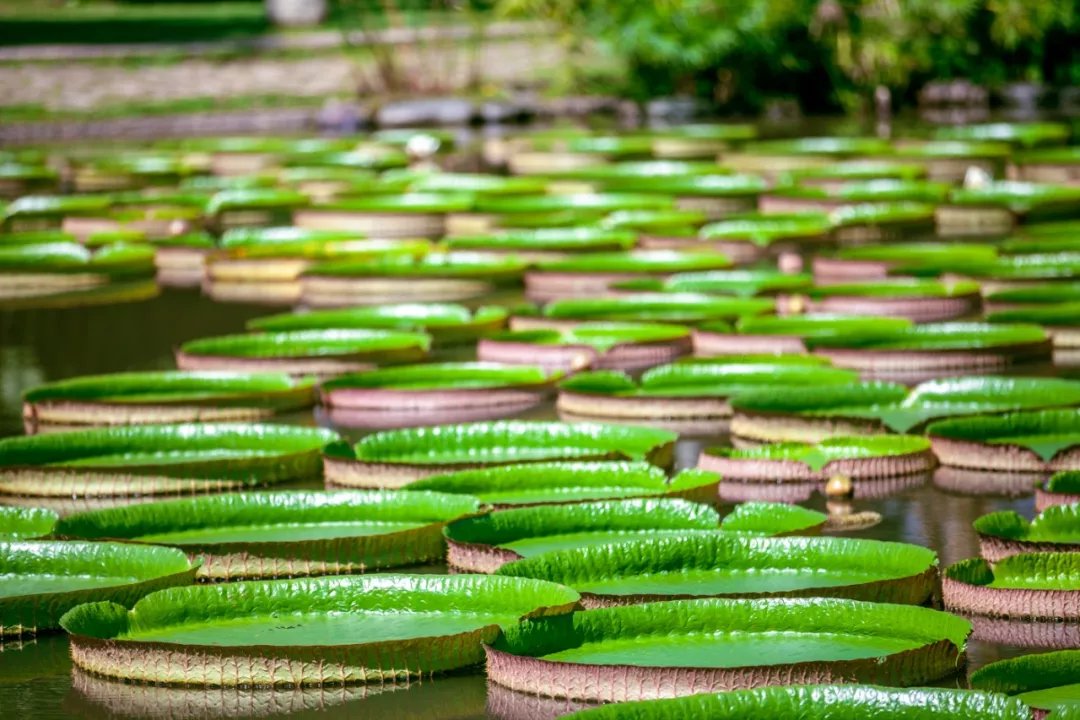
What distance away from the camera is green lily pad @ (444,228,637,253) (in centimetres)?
954

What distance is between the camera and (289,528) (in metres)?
4.46

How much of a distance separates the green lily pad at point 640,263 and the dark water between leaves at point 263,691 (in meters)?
1.94

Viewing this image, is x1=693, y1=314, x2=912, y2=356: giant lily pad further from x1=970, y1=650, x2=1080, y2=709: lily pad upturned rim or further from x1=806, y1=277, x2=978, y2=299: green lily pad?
x1=970, y1=650, x2=1080, y2=709: lily pad upturned rim

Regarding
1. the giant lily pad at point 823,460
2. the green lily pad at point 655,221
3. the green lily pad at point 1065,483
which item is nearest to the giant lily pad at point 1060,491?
the green lily pad at point 1065,483

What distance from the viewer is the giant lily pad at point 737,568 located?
373 centimetres

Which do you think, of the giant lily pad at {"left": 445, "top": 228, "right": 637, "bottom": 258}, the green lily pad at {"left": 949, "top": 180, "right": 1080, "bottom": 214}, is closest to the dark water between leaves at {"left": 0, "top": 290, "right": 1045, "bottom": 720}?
the giant lily pad at {"left": 445, "top": 228, "right": 637, "bottom": 258}

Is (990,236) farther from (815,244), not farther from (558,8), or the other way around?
(558,8)

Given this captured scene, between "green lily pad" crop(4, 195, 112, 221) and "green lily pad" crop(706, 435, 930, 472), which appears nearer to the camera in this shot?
"green lily pad" crop(706, 435, 930, 472)

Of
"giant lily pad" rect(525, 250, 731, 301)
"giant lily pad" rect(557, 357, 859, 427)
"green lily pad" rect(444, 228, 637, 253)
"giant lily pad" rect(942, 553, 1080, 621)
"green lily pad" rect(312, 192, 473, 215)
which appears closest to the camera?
"giant lily pad" rect(942, 553, 1080, 621)

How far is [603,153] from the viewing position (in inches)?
605

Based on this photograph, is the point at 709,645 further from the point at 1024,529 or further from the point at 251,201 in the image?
the point at 251,201

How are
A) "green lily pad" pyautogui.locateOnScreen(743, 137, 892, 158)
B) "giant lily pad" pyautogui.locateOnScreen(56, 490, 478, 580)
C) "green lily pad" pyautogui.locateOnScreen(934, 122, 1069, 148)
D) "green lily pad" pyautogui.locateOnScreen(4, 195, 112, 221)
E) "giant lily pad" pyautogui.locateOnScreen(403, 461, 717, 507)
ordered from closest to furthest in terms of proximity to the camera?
"giant lily pad" pyautogui.locateOnScreen(56, 490, 478, 580)
"giant lily pad" pyautogui.locateOnScreen(403, 461, 717, 507)
"green lily pad" pyautogui.locateOnScreen(4, 195, 112, 221)
"green lily pad" pyautogui.locateOnScreen(743, 137, 892, 158)
"green lily pad" pyautogui.locateOnScreen(934, 122, 1069, 148)

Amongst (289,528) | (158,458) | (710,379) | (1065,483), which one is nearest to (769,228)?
(710,379)

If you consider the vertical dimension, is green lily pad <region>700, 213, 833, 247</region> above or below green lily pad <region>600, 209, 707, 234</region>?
below
